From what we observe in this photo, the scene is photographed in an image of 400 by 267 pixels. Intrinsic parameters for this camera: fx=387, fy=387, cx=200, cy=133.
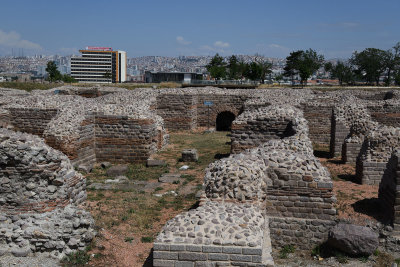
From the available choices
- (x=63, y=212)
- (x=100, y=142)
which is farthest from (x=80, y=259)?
(x=100, y=142)

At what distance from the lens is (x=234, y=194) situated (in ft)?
20.0

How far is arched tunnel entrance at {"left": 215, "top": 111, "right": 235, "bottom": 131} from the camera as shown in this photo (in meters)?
24.6

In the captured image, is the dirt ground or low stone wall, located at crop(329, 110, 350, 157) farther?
low stone wall, located at crop(329, 110, 350, 157)

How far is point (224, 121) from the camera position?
24.9 metres

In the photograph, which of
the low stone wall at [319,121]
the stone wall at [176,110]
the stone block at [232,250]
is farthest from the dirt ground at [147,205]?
the stone wall at [176,110]

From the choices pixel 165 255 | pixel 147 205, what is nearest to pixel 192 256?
pixel 165 255

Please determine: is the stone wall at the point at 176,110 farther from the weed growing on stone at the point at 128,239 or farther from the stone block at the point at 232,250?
the stone block at the point at 232,250

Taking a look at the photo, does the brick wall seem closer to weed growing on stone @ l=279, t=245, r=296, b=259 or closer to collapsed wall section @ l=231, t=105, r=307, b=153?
collapsed wall section @ l=231, t=105, r=307, b=153

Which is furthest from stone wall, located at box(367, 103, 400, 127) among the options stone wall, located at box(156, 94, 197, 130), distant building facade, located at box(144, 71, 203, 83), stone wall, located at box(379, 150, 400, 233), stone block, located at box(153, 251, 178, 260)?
distant building facade, located at box(144, 71, 203, 83)

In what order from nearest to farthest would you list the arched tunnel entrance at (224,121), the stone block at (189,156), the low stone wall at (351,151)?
the low stone wall at (351,151) → the stone block at (189,156) → the arched tunnel entrance at (224,121)

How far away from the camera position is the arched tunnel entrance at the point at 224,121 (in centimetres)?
2461

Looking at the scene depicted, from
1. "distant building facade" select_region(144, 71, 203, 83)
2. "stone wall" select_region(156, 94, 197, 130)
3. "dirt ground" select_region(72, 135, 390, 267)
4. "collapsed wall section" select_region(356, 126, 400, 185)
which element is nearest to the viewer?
"dirt ground" select_region(72, 135, 390, 267)

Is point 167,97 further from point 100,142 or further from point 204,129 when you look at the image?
point 100,142

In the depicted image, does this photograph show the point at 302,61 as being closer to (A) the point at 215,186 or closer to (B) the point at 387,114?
(B) the point at 387,114
